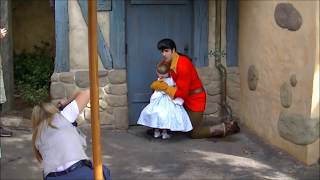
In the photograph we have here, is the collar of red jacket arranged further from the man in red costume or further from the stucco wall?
the stucco wall

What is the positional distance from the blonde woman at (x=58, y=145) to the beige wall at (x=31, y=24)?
6.06 m

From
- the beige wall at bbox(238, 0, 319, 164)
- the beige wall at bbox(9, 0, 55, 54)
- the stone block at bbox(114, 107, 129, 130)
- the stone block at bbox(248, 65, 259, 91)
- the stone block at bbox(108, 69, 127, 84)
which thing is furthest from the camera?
the beige wall at bbox(9, 0, 55, 54)

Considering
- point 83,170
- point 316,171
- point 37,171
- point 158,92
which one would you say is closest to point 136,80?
point 158,92

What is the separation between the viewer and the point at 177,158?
666cm

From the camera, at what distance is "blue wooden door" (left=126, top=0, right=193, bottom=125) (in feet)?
25.2

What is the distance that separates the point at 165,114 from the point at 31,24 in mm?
3815

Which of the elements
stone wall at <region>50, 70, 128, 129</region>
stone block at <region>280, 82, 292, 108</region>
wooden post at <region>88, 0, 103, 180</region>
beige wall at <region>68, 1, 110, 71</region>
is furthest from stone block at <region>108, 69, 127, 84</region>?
wooden post at <region>88, 0, 103, 180</region>

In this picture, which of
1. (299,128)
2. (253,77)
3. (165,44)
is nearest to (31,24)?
(165,44)

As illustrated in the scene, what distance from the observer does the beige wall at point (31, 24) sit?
32.8 ft

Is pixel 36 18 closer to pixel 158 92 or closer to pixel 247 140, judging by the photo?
pixel 158 92

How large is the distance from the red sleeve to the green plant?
2.00m

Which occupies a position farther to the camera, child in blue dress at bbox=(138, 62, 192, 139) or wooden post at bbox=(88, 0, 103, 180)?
child in blue dress at bbox=(138, 62, 192, 139)

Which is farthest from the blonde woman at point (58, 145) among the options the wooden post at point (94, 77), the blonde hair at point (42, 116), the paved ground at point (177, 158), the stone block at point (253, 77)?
the stone block at point (253, 77)

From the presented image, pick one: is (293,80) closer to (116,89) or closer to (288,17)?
(288,17)
